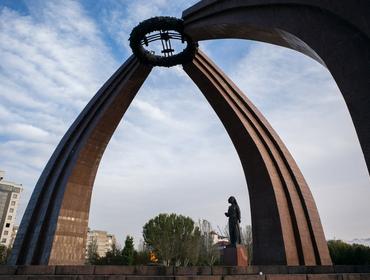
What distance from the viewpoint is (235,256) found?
10.0 meters

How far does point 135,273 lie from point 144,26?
30.3ft

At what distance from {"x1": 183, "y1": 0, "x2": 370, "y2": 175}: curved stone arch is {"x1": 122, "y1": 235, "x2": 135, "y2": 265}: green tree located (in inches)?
1027

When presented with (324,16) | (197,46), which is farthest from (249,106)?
(324,16)

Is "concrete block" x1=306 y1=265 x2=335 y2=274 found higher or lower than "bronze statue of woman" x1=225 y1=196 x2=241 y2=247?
lower

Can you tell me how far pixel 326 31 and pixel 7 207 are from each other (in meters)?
63.9

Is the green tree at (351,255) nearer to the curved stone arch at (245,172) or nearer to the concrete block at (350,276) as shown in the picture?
the curved stone arch at (245,172)

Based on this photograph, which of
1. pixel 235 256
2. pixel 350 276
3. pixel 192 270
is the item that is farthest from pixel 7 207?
pixel 350 276

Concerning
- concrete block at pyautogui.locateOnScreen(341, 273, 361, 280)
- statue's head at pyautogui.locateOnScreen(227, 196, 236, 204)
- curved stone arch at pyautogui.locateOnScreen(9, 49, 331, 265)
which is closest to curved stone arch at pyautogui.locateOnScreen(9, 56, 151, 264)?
curved stone arch at pyautogui.locateOnScreen(9, 49, 331, 265)

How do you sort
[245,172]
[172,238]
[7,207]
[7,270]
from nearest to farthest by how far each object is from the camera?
[7,270], [245,172], [172,238], [7,207]

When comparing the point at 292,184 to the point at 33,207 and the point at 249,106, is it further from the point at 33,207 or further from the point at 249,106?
the point at 33,207

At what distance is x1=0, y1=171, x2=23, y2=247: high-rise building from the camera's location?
54.4 m

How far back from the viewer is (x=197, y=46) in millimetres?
12219

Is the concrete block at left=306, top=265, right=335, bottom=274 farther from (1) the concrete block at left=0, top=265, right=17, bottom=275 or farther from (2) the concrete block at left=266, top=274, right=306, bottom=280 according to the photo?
(1) the concrete block at left=0, top=265, right=17, bottom=275

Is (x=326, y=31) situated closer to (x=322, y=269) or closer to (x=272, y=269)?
(x=272, y=269)
